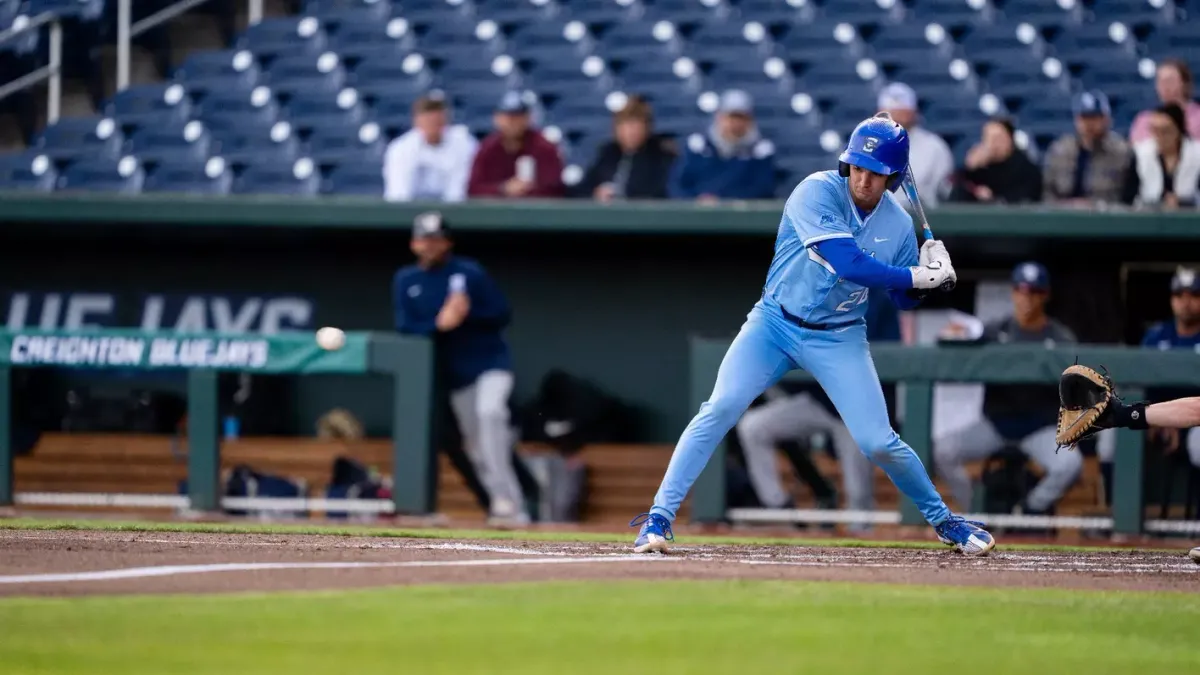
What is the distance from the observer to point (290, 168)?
1205 centimetres

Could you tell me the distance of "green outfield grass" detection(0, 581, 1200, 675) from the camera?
3920 mm

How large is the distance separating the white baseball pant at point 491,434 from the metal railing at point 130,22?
4529 millimetres

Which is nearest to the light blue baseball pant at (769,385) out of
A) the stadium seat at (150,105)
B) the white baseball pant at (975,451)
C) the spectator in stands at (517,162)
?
the white baseball pant at (975,451)

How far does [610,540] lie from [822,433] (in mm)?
2464

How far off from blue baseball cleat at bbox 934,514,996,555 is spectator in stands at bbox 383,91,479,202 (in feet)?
16.1

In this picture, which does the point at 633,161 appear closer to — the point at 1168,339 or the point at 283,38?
the point at 1168,339

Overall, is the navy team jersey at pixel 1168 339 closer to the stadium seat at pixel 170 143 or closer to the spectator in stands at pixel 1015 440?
the spectator in stands at pixel 1015 440

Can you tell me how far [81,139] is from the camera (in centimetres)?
1272

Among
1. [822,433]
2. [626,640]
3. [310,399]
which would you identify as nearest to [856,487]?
[822,433]

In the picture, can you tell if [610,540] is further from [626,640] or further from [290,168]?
[290,168]

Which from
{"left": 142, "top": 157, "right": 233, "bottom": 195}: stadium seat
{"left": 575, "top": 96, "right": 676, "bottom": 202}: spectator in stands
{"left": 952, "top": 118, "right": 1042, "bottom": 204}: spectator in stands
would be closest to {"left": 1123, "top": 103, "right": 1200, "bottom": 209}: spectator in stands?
{"left": 952, "top": 118, "right": 1042, "bottom": 204}: spectator in stands

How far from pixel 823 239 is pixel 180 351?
17.2 ft

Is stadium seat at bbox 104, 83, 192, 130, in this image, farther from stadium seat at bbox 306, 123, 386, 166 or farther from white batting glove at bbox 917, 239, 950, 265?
white batting glove at bbox 917, 239, 950, 265

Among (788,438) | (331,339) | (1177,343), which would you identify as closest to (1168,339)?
(1177,343)
